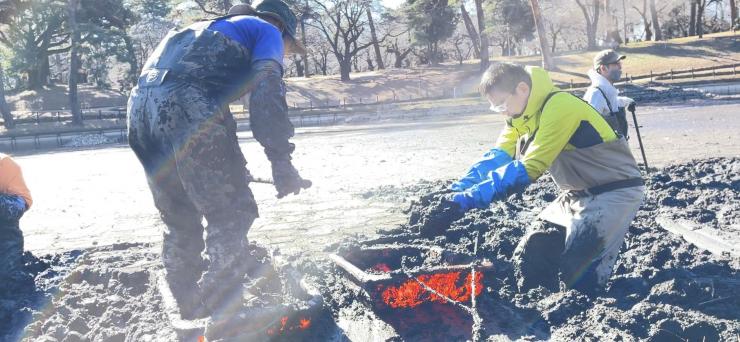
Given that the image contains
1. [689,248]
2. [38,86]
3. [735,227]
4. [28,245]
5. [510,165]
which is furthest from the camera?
[38,86]

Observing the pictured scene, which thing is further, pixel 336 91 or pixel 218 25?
pixel 336 91

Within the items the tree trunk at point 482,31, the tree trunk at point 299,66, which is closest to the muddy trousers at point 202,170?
the tree trunk at point 482,31

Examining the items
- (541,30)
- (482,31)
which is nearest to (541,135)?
(541,30)

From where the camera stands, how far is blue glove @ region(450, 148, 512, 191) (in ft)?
14.8

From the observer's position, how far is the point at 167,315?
3.76 m

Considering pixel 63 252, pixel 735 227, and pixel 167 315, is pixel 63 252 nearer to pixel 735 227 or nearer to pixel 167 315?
pixel 167 315

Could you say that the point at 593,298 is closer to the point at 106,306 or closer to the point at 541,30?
the point at 106,306

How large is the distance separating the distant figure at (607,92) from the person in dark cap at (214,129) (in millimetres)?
4664

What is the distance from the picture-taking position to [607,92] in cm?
738

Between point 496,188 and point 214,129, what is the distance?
5.68ft

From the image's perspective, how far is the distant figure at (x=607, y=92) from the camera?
24.0 ft

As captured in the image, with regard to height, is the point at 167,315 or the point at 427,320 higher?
the point at 167,315

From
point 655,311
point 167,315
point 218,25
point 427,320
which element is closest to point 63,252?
point 167,315

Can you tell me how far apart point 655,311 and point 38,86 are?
49156 mm
